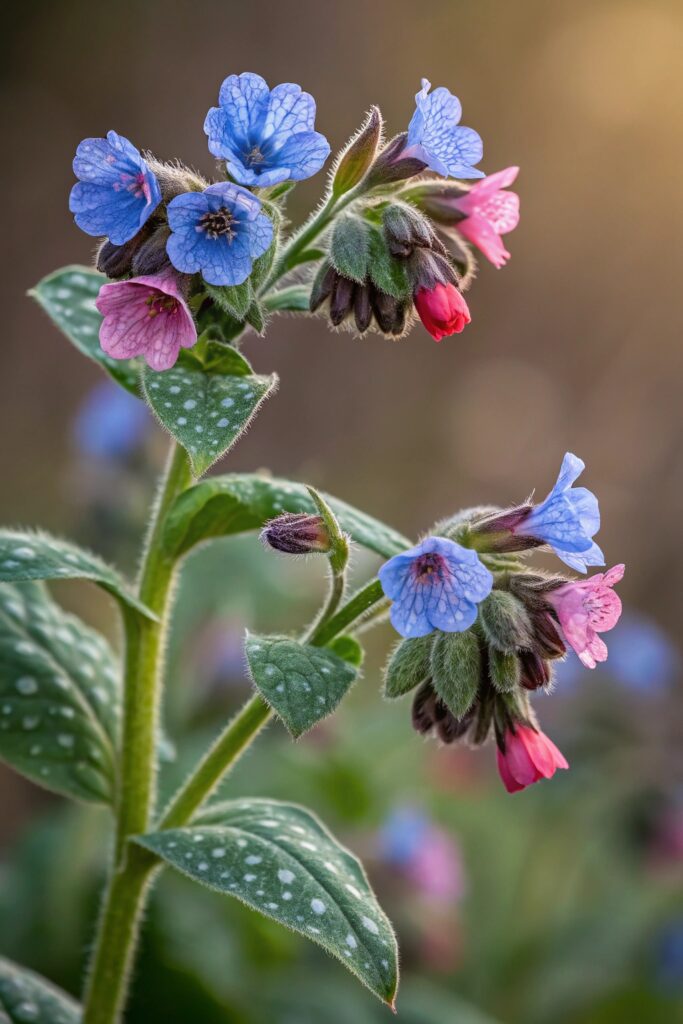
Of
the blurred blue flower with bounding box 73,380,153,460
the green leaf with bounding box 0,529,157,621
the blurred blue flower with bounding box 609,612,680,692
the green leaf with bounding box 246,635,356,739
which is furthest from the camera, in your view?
the blurred blue flower with bounding box 73,380,153,460

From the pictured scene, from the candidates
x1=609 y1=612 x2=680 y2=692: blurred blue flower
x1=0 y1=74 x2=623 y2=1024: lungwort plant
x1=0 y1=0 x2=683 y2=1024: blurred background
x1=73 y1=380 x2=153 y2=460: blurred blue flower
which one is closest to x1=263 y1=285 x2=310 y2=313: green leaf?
x1=0 y1=74 x2=623 y2=1024: lungwort plant

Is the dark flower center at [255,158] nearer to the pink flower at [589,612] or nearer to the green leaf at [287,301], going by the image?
the green leaf at [287,301]

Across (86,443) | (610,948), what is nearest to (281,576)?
(86,443)

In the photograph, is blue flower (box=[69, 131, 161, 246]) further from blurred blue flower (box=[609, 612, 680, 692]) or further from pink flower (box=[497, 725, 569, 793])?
blurred blue flower (box=[609, 612, 680, 692])

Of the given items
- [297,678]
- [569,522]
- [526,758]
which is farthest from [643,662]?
[297,678]

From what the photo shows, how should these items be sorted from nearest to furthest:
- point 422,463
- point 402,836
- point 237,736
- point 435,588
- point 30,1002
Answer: point 435,588, point 237,736, point 30,1002, point 402,836, point 422,463

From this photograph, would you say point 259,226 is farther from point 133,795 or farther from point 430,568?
point 133,795

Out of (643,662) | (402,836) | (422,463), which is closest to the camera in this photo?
(402,836)
